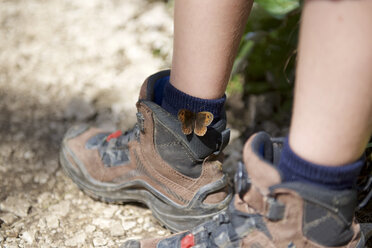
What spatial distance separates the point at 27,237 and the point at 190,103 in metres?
0.69

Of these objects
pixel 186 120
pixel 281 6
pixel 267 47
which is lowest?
pixel 267 47

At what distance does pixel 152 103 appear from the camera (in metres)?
1.27

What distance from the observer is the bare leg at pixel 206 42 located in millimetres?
1091

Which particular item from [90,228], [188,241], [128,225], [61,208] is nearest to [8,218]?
[61,208]

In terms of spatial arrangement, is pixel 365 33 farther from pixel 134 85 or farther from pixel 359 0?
pixel 134 85

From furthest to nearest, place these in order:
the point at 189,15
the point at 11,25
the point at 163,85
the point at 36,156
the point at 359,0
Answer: the point at 11,25 → the point at 36,156 → the point at 163,85 → the point at 189,15 → the point at 359,0

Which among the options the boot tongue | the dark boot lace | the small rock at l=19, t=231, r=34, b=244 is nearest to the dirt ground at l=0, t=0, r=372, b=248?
the small rock at l=19, t=231, r=34, b=244

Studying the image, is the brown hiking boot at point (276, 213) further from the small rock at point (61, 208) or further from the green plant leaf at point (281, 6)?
the green plant leaf at point (281, 6)

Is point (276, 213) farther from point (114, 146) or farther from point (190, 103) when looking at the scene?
point (114, 146)

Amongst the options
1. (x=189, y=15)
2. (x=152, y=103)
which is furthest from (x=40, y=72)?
(x=189, y=15)

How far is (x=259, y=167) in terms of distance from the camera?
38.4 inches

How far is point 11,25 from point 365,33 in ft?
7.65

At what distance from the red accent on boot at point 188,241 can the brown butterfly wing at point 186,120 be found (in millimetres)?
279

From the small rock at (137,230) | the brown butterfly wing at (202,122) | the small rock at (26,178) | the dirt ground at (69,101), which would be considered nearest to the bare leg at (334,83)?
the brown butterfly wing at (202,122)
